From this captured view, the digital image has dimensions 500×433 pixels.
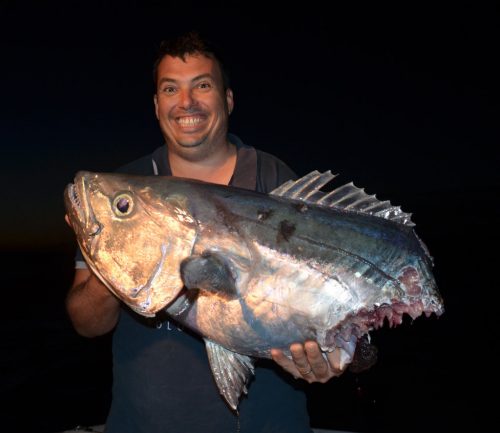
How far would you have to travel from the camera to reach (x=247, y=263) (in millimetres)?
2395

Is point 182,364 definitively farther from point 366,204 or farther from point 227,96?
point 227,96

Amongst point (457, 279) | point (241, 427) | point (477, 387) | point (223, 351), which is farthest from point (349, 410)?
point (457, 279)

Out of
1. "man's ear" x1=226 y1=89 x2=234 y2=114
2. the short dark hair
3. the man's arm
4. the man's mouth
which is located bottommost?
the man's arm

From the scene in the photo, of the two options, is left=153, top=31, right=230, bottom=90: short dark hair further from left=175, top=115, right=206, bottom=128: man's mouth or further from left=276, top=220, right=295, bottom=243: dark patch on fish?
left=276, top=220, right=295, bottom=243: dark patch on fish

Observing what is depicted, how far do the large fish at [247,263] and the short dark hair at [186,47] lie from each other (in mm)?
1349

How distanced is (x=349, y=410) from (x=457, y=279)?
22.4 meters

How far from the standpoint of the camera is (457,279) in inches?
1150

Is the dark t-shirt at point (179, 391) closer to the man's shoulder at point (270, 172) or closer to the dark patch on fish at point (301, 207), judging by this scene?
the man's shoulder at point (270, 172)

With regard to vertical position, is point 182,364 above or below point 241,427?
above

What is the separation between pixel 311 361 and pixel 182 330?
1.03 metres

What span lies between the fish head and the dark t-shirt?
0.80 meters

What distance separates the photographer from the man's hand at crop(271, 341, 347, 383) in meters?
2.45

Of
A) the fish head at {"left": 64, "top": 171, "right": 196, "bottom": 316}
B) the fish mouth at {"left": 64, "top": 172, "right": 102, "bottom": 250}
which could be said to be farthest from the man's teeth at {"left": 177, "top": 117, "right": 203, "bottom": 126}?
the fish mouth at {"left": 64, "top": 172, "right": 102, "bottom": 250}

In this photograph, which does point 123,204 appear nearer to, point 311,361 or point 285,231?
point 285,231
